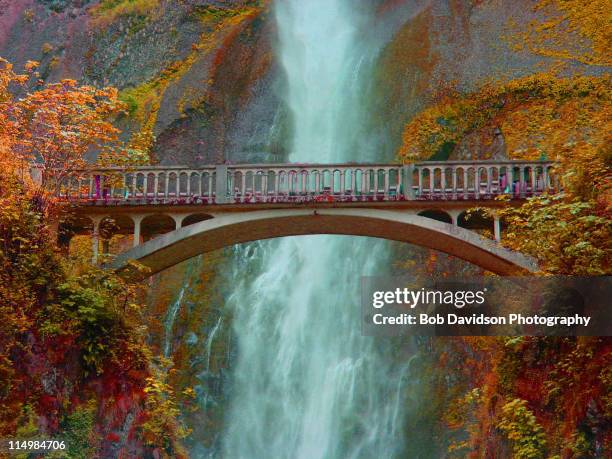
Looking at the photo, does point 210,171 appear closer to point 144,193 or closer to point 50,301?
point 144,193

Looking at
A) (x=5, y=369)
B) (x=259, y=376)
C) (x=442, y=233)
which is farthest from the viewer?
(x=259, y=376)

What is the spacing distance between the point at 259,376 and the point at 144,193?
837 cm

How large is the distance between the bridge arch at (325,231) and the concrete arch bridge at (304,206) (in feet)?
0.08

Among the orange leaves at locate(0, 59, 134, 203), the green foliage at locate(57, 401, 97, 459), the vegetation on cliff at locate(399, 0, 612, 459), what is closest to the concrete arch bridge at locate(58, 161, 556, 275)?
the orange leaves at locate(0, 59, 134, 203)

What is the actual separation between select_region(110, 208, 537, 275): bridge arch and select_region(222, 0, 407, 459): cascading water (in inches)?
223

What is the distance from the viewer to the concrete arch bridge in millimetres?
21172

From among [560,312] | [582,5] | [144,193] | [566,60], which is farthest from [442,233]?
[582,5]

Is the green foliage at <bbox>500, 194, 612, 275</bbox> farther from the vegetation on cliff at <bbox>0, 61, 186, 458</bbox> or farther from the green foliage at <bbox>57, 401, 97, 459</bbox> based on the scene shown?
the green foliage at <bbox>57, 401, 97, 459</bbox>

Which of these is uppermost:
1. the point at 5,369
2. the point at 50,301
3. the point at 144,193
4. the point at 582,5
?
the point at 582,5

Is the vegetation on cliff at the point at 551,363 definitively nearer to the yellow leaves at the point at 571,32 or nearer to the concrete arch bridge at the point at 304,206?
the concrete arch bridge at the point at 304,206

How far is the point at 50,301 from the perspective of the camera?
1862 cm

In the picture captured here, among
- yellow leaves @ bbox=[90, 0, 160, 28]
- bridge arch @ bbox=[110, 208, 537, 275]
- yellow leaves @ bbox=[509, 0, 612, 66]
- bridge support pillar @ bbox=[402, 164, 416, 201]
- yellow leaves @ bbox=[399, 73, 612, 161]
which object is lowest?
bridge arch @ bbox=[110, 208, 537, 275]

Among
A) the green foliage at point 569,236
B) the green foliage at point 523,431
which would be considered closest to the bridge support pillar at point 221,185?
the green foliage at point 569,236

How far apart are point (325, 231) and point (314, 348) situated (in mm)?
6068
